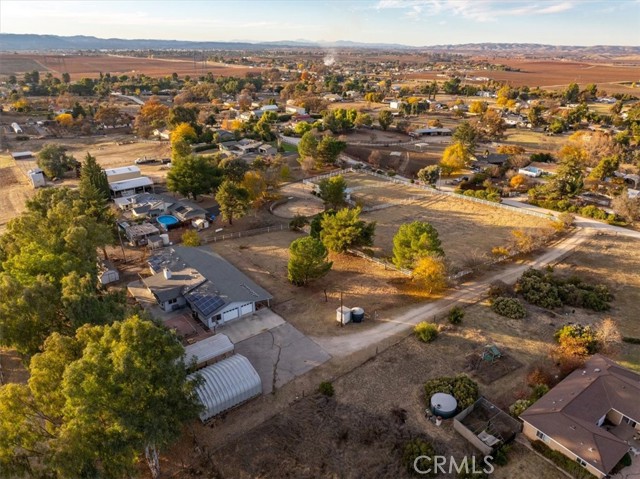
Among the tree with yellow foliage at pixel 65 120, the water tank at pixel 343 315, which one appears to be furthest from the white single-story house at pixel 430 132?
the tree with yellow foliage at pixel 65 120

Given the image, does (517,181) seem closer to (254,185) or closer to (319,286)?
(254,185)

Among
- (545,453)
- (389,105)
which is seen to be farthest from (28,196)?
(389,105)

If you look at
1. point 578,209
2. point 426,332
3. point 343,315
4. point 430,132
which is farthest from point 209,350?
point 430,132

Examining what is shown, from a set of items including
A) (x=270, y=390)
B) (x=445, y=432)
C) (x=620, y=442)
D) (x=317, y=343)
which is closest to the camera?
(x=620, y=442)

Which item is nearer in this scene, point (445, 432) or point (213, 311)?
point (445, 432)

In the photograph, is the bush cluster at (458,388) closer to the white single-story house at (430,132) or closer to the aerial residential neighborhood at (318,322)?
the aerial residential neighborhood at (318,322)

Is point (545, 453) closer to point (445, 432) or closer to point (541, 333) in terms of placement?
point (445, 432)
